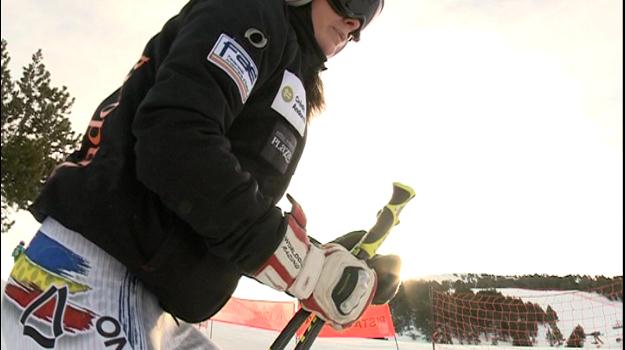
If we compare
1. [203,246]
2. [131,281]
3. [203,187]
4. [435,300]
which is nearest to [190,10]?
[203,187]

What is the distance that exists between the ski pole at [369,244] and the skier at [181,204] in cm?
34

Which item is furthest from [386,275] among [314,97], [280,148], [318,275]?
[314,97]

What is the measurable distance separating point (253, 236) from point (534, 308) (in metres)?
9.16

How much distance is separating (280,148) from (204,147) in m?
0.37

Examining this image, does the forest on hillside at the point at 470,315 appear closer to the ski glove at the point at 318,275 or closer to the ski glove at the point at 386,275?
the ski glove at the point at 386,275

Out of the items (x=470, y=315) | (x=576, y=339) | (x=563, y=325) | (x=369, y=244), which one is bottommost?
(x=369, y=244)

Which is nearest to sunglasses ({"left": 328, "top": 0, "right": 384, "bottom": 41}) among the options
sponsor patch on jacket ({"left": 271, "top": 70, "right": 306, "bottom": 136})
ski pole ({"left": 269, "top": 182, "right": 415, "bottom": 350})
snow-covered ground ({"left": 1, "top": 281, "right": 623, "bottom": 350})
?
sponsor patch on jacket ({"left": 271, "top": 70, "right": 306, "bottom": 136})

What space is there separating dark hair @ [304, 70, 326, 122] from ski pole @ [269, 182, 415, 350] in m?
0.46

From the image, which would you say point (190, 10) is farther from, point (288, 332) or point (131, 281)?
point (288, 332)

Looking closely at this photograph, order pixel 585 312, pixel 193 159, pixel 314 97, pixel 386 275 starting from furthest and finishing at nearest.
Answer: pixel 585 312, pixel 314 97, pixel 386 275, pixel 193 159

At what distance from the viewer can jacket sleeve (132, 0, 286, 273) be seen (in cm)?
145

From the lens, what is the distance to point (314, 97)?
2406 millimetres

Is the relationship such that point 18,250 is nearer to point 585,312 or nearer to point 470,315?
point 585,312

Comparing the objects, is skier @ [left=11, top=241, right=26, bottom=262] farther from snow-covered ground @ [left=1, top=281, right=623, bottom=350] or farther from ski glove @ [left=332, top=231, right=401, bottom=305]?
snow-covered ground @ [left=1, top=281, right=623, bottom=350]
